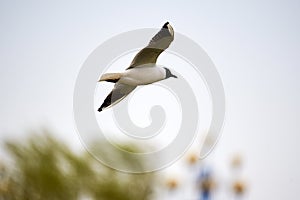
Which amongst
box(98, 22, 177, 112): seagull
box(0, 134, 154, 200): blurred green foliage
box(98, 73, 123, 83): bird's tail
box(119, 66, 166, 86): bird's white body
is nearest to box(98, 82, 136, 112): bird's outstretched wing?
box(98, 22, 177, 112): seagull

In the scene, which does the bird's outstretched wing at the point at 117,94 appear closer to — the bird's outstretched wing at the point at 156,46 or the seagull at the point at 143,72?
the seagull at the point at 143,72

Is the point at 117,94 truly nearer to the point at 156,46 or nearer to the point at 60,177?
the point at 156,46

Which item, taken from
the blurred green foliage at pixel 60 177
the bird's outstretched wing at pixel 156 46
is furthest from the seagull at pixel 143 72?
the blurred green foliage at pixel 60 177

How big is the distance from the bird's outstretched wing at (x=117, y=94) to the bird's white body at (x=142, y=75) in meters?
0.18

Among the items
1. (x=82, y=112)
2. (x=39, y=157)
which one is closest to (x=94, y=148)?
(x=39, y=157)

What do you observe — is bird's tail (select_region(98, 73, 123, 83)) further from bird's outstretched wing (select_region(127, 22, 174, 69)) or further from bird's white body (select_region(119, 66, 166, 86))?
bird's outstretched wing (select_region(127, 22, 174, 69))

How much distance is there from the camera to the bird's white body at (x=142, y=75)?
4.91 meters

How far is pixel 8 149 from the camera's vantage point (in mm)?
9133

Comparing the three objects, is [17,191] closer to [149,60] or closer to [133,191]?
[133,191]

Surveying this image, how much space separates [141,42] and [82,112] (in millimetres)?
733

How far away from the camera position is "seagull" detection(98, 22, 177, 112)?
4.92 metres

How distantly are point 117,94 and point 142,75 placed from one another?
457 millimetres

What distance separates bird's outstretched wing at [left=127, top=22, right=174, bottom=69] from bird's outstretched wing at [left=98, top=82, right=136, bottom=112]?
0.23 meters

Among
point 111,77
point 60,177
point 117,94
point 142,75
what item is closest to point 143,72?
point 142,75
